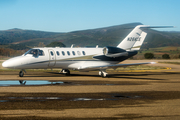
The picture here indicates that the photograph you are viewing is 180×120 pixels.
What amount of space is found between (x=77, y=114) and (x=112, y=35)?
548 feet

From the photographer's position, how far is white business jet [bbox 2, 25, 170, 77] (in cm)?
2212

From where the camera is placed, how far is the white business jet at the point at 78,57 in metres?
22.1

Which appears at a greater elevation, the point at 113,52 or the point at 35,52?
the point at 35,52

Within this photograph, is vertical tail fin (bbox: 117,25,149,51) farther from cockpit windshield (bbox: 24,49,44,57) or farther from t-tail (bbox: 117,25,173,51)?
cockpit windshield (bbox: 24,49,44,57)

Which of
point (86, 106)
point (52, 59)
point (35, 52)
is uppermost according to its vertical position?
point (35, 52)

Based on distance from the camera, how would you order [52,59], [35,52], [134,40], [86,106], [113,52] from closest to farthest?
1. [86,106]
2. [35,52]
3. [52,59]
4. [113,52]
5. [134,40]

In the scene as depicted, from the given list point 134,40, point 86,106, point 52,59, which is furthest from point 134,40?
point 86,106

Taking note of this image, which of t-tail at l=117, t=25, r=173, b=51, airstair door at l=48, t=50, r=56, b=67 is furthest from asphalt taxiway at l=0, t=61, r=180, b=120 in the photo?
t-tail at l=117, t=25, r=173, b=51

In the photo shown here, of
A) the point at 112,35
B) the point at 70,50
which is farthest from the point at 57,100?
the point at 112,35

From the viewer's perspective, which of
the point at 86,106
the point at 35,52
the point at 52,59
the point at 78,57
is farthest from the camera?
the point at 78,57

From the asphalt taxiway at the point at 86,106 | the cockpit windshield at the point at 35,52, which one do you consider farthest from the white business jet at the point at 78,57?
the asphalt taxiway at the point at 86,106

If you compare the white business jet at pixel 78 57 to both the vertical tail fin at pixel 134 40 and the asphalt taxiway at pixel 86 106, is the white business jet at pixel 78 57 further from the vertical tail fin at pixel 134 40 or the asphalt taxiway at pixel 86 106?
the asphalt taxiway at pixel 86 106

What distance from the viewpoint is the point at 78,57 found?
24656 mm

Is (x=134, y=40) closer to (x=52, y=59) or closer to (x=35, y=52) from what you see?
(x=52, y=59)
